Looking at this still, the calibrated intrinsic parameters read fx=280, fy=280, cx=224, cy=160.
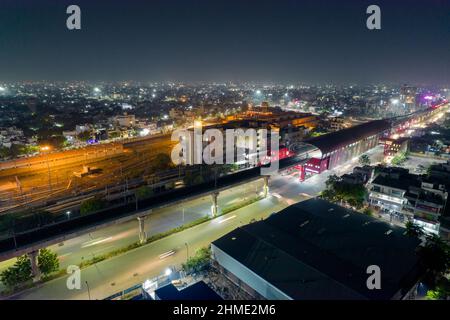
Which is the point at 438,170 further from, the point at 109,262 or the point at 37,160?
the point at 37,160

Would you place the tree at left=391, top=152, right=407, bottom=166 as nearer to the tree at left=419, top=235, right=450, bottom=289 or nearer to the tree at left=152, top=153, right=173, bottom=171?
the tree at left=419, top=235, right=450, bottom=289

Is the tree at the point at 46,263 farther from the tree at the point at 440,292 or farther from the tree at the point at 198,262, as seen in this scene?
the tree at the point at 440,292

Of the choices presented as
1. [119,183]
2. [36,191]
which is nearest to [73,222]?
[119,183]

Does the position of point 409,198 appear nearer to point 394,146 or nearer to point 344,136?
point 344,136

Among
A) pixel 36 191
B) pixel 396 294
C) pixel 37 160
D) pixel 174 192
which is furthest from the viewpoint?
pixel 37 160

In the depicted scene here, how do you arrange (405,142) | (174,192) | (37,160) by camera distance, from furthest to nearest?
1. (405,142)
2. (37,160)
3. (174,192)

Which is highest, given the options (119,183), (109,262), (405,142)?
(405,142)

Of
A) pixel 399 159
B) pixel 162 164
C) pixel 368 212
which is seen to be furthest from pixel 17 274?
pixel 399 159
